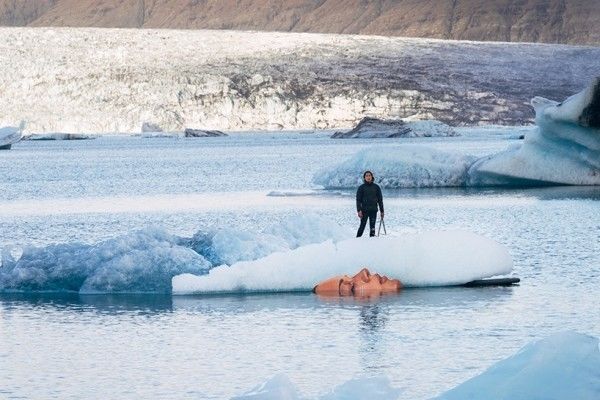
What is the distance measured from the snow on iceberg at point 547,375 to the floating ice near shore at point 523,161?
50.3 feet

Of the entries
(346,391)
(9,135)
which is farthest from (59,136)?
(346,391)

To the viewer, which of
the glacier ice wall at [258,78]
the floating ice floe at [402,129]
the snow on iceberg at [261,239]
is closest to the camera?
the snow on iceberg at [261,239]

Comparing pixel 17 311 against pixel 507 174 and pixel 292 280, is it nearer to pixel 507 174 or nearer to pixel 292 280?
pixel 292 280

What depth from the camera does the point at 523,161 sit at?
78.2 ft

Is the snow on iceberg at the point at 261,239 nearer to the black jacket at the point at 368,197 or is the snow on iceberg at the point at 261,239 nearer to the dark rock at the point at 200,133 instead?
the black jacket at the point at 368,197

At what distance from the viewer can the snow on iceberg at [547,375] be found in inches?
224

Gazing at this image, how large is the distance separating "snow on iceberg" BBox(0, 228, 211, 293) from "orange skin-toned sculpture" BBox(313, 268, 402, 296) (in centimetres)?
102

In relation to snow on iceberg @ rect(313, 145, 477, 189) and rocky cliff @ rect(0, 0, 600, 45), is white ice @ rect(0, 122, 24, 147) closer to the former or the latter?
snow on iceberg @ rect(313, 145, 477, 189)

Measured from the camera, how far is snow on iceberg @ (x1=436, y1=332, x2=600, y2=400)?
18.6 feet

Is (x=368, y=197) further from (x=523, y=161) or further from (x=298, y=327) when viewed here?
(x=523, y=161)

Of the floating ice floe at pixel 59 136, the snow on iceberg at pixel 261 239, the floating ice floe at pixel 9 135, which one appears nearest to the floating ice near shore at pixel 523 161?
the snow on iceberg at pixel 261 239

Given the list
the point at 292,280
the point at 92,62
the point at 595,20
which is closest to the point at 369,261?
the point at 292,280

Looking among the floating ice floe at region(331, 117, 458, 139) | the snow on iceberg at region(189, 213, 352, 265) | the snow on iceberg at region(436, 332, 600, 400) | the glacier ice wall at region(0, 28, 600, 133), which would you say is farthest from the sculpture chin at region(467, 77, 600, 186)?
the glacier ice wall at region(0, 28, 600, 133)

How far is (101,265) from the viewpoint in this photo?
11594 mm
